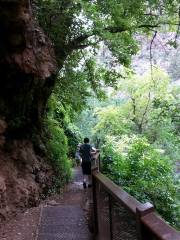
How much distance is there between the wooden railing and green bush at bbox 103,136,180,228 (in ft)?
14.8

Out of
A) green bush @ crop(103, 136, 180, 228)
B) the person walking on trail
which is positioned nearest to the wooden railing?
green bush @ crop(103, 136, 180, 228)

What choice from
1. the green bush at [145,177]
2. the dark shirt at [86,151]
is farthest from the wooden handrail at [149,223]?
the dark shirt at [86,151]

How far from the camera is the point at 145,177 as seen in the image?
11266mm

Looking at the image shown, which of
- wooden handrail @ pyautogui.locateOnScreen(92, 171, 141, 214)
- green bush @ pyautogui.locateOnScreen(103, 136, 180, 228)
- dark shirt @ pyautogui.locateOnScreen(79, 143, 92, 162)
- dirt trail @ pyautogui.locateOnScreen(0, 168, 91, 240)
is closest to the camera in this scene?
wooden handrail @ pyautogui.locateOnScreen(92, 171, 141, 214)

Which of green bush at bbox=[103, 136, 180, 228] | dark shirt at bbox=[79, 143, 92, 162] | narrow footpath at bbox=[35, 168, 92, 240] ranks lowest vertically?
narrow footpath at bbox=[35, 168, 92, 240]

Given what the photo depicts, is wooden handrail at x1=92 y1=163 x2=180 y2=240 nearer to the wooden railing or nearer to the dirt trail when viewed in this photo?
the wooden railing

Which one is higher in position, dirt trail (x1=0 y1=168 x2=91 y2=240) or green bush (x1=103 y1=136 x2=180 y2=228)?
green bush (x1=103 y1=136 x2=180 y2=228)

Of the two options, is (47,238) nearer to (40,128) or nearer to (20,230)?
(20,230)

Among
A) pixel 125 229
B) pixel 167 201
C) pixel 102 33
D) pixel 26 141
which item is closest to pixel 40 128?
pixel 26 141

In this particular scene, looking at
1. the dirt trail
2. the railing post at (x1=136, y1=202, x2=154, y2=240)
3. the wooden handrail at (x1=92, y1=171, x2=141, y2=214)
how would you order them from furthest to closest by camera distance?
the dirt trail, the wooden handrail at (x1=92, y1=171, x2=141, y2=214), the railing post at (x1=136, y1=202, x2=154, y2=240)

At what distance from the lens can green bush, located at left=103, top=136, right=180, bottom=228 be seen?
31.7 ft

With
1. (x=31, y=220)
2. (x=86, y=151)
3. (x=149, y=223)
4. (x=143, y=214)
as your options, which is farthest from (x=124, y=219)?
(x=86, y=151)

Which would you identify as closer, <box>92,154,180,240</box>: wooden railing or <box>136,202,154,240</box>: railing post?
<box>92,154,180,240</box>: wooden railing

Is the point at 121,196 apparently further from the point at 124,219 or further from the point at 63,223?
the point at 63,223
